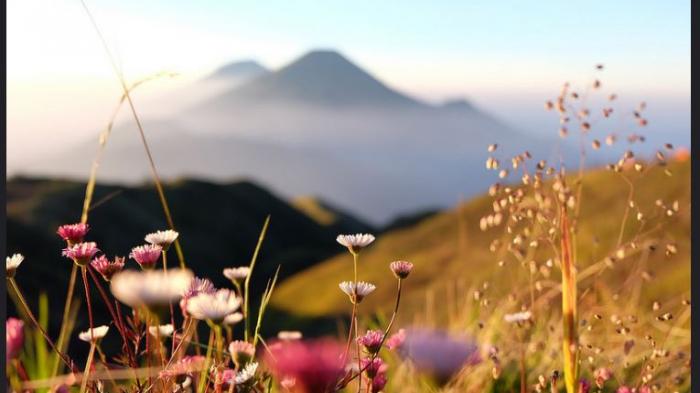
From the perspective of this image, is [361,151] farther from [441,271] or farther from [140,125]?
[140,125]

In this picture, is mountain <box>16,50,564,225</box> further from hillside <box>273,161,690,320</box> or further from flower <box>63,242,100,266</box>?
flower <box>63,242,100,266</box>

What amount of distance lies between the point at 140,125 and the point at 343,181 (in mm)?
70182

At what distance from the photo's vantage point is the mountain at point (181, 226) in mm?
31000

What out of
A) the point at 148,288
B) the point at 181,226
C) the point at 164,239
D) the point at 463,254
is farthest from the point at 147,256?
the point at 181,226

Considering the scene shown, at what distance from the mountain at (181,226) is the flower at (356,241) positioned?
1991 centimetres

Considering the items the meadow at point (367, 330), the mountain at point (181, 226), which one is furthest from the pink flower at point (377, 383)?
the mountain at point (181, 226)

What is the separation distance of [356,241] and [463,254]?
16.5 metres

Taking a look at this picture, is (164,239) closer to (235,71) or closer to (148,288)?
(148,288)

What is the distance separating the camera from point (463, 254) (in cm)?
1769

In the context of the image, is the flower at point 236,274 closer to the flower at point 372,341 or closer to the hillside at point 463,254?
the flower at point 372,341

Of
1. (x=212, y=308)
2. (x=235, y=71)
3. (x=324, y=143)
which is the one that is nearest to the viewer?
(x=212, y=308)

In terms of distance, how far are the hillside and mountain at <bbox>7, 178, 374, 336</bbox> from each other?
2.99 metres

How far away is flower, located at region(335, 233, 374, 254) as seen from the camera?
1.40 m

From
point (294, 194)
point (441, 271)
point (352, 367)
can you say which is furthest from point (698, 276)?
point (294, 194)
